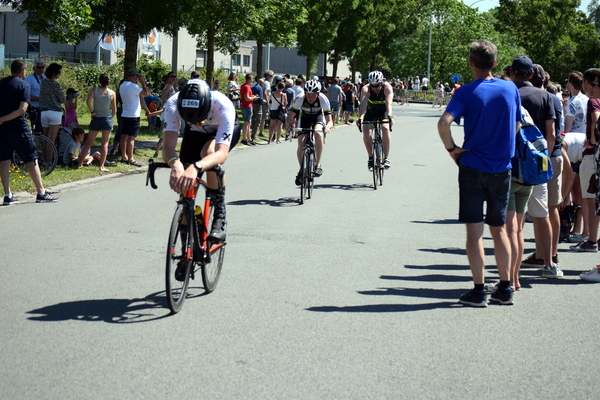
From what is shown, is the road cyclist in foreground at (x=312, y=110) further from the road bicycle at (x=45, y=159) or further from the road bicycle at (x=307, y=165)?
the road bicycle at (x=45, y=159)

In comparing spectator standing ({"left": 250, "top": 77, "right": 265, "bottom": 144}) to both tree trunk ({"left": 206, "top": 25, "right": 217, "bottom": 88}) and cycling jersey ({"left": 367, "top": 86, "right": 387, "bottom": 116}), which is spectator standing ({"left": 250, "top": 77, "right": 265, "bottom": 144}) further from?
cycling jersey ({"left": 367, "top": 86, "right": 387, "bottom": 116})

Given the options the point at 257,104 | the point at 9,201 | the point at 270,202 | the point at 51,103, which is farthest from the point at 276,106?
the point at 9,201

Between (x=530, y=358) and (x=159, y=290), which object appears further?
(x=159, y=290)

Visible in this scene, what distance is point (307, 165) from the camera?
458 inches

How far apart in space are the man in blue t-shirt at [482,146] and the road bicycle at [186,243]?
6.22ft

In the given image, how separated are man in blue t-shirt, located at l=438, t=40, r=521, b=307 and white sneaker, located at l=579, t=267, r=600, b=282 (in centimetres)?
144

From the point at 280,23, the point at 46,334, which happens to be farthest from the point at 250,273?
the point at 280,23

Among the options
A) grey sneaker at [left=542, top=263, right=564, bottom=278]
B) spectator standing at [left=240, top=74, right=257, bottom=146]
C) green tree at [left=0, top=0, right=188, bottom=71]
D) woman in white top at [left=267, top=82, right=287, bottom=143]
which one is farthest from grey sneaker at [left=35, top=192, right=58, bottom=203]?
woman in white top at [left=267, top=82, right=287, bottom=143]

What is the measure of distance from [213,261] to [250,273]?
2.35 feet

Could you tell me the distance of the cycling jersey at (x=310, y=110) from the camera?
40.0 feet

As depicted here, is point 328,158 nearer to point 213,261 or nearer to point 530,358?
point 213,261

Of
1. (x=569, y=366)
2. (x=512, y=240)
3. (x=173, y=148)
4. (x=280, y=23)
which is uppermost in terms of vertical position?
(x=280, y=23)

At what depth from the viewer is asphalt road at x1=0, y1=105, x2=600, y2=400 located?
4.38 metres

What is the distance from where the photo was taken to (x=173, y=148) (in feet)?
19.2
